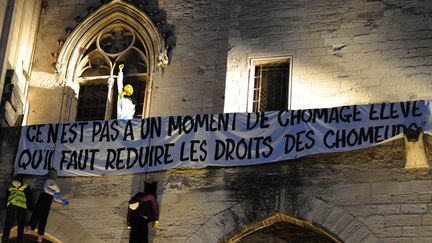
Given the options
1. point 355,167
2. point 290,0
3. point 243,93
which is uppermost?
point 290,0

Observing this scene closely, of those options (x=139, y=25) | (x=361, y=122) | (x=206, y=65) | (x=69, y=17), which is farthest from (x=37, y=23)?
(x=361, y=122)

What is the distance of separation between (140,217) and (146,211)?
16 centimetres

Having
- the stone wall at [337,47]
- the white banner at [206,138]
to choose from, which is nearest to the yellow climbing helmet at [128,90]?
the white banner at [206,138]

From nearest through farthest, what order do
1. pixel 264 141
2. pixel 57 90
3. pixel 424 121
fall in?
pixel 424 121, pixel 264 141, pixel 57 90

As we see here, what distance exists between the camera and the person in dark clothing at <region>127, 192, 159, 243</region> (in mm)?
20422

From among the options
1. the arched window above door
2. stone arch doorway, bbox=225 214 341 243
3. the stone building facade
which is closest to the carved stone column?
the arched window above door

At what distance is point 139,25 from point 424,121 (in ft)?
26.5

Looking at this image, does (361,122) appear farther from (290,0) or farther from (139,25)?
(139,25)

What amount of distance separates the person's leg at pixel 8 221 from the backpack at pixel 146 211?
102 inches

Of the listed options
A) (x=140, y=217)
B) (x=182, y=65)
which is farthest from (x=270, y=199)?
(x=182, y=65)

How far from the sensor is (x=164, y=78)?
24.1m

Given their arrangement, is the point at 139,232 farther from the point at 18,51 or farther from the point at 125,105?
the point at 18,51

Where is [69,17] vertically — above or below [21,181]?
Result: above

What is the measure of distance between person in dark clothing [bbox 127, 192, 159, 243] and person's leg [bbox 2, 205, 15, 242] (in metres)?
2.38
